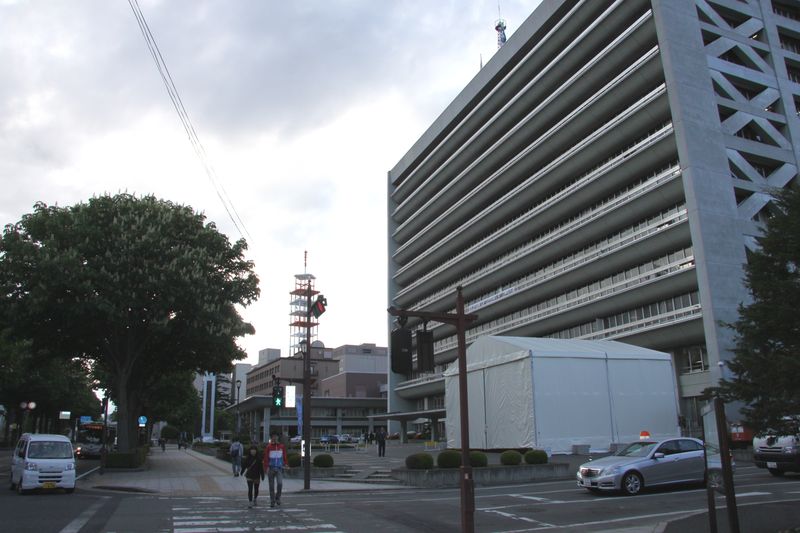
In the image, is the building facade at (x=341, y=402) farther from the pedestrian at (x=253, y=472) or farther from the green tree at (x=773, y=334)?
the green tree at (x=773, y=334)

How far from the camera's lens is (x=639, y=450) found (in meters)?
18.4

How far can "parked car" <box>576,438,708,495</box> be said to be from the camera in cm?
1716

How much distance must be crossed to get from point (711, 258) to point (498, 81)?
3598 centimetres

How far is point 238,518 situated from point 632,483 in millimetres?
10703

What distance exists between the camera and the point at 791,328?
418 inches

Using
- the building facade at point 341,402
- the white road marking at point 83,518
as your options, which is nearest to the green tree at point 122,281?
the white road marking at point 83,518

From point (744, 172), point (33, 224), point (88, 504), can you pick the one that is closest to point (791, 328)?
point (88, 504)

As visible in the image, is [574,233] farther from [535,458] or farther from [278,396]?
[278,396]

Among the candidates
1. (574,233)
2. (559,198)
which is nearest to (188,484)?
(574,233)

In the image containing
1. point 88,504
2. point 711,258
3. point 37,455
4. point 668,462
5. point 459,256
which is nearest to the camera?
point 88,504

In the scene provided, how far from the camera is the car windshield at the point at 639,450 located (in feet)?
59.1

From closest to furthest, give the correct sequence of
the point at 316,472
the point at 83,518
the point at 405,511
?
the point at 83,518 → the point at 405,511 → the point at 316,472

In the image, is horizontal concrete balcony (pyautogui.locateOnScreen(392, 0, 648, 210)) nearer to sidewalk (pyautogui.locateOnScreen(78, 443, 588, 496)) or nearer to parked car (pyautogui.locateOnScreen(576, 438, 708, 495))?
sidewalk (pyautogui.locateOnScreen(78, 443, 588, 496))

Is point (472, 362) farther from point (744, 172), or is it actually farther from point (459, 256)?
point (459, 256)
